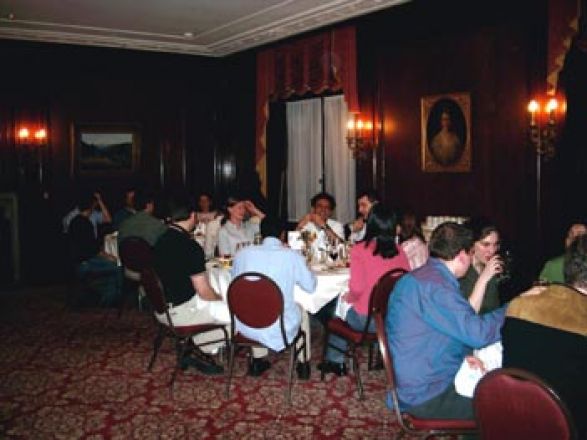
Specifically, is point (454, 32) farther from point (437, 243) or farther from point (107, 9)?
point (437, 243)

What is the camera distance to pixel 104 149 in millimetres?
10648

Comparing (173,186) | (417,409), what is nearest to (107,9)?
(173,186)

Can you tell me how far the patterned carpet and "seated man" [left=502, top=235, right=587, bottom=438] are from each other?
1.94 metres

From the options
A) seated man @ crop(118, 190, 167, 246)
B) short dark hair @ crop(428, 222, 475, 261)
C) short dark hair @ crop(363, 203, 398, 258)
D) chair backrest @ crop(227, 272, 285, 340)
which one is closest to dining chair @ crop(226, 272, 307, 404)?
chair backrest @ crop(227, 272, 285, 340)

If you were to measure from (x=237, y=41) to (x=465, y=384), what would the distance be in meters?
8.32

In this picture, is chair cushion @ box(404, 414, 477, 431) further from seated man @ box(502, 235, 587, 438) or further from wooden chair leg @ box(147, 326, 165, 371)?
wooden chair leg @ box(147, 326, 165, 371)

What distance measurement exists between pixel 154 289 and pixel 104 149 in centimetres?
642

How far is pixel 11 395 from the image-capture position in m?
4.95

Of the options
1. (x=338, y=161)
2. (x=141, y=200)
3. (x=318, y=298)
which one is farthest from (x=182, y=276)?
(x=338, y=161)

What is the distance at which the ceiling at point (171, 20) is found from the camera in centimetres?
806

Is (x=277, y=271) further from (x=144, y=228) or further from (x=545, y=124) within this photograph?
(x=545, y=124)

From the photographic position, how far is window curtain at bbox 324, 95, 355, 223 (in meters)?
10.1

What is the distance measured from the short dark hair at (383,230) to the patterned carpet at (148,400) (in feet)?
3.61

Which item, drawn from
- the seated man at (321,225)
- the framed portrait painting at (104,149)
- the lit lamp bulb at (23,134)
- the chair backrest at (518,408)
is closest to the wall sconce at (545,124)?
the seated man at (321,225)
